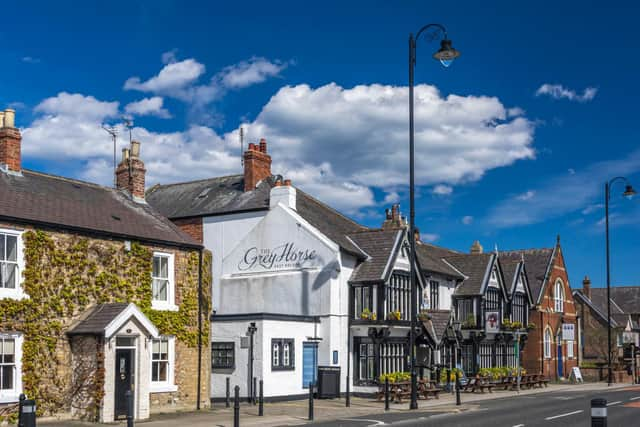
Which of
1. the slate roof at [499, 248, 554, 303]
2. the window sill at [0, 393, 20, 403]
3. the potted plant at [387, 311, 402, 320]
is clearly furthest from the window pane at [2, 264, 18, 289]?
the slate roof at [499, 248, 554, 303]

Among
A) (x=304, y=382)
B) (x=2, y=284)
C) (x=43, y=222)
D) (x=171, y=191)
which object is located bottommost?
(x=304, y=382)

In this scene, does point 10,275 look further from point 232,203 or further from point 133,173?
point 232,203

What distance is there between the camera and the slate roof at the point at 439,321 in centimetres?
3781

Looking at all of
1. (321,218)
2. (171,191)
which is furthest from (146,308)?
(171,191)

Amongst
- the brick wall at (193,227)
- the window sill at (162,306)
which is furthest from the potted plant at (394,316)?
the window sill at (162,306)

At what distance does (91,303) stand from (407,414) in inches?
411

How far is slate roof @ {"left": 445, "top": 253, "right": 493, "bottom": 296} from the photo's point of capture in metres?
43.7

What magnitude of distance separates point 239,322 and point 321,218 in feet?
28.7

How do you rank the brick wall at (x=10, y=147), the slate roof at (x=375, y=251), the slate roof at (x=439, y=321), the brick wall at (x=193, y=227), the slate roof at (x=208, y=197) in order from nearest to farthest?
the brick wall at (x=10, y=147) < the slate roof at (x=375, y=251) < the slate roof at (x=439, y=321) < the slate roof at (x=208, y=197) < the brick wall at (x=193, y=227)

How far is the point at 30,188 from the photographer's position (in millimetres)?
24672

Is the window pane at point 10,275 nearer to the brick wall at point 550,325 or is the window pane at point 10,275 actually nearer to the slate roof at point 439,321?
the slate roof at point 439,321

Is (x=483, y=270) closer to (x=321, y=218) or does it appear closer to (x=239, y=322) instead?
(x=321, y=218)

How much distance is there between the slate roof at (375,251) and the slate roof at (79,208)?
976 cm

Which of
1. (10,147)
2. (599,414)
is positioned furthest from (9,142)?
(599,414)
